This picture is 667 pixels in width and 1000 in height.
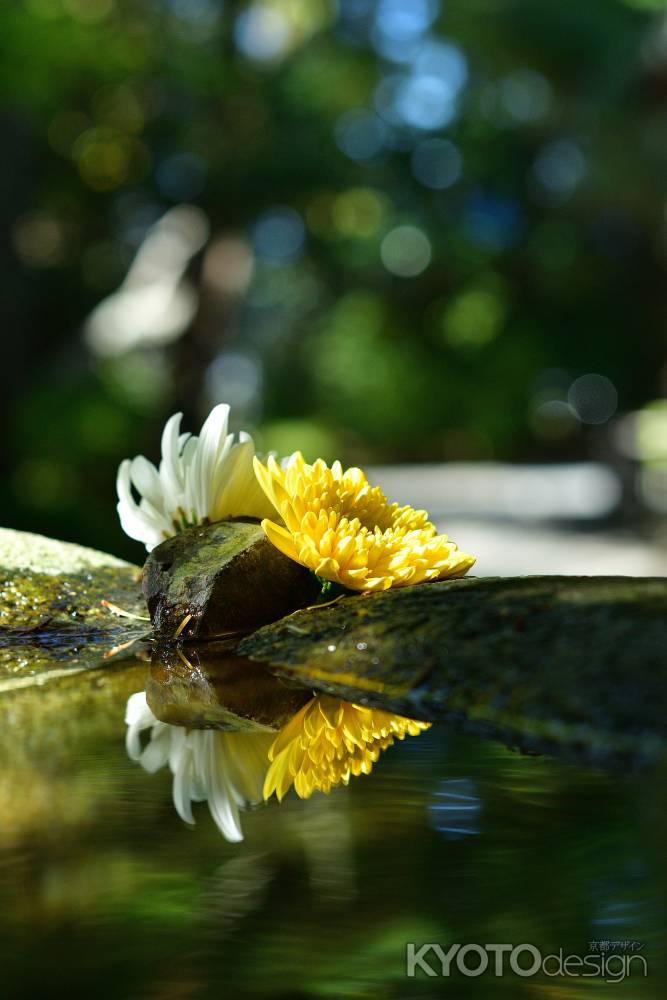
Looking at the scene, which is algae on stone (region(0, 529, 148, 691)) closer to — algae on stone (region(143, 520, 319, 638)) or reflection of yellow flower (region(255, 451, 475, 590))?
algae on stone (region(143, 520, 319, 638))

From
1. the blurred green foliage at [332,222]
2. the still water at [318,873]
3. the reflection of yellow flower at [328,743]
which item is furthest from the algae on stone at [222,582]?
the blurred green foliage at [332,222]

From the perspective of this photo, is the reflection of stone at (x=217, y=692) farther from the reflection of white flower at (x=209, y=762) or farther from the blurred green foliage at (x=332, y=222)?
the blurred green foliage at (x=332, y=222)

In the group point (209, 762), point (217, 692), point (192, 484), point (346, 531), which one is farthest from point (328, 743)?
point (192, 484)

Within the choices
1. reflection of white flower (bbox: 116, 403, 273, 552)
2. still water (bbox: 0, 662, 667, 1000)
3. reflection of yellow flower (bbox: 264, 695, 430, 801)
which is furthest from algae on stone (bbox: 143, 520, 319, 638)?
still water (bbox: 0, 662, 667, 1000)

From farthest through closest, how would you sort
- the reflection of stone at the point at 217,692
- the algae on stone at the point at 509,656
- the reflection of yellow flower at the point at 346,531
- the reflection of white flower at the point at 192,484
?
1. the reflection of white flower at the point at 192,484
2. the reflection of yellow flower at the point at 346,531
3. the reflection of stone at the point at 217,692
4. the algae on stone at the point at 509,656

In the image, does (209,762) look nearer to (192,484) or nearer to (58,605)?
(192,484)

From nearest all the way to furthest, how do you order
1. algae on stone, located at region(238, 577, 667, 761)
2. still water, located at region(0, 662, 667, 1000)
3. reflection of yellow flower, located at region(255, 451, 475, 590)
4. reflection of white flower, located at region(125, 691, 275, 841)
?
still water, located at region(0, 662, 667, 1000) → reflection of white flower, located at region(125, 691, 275, 841) → algae on stone, located at region(238, 577, 667, 761) → reflection of yellow flower, located at region(255, 451, 475, 590)

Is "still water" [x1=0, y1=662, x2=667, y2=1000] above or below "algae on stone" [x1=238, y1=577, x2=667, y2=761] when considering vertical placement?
below
